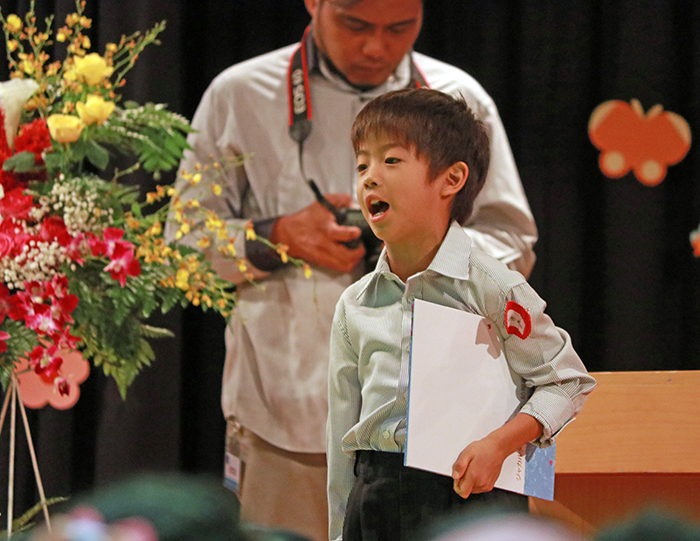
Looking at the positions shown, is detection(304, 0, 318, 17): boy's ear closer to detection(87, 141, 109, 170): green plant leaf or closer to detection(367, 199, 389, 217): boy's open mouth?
detection(87, 141, 109, 170): green plant leaf

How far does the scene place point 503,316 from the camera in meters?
1.13

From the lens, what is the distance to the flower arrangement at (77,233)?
1.52 m

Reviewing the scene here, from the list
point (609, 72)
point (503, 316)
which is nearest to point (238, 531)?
point (503, 316)

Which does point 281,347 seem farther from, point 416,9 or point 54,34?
point 54,34

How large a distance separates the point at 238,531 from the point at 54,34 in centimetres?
267

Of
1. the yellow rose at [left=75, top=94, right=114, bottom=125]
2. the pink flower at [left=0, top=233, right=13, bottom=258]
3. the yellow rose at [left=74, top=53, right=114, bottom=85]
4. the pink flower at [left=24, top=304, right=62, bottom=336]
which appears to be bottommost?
the pink flower at [left=24, top=304, right=62, bottom=336]

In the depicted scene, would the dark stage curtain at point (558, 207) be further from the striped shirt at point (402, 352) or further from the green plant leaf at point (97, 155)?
the striped shirt at point (402, 352)

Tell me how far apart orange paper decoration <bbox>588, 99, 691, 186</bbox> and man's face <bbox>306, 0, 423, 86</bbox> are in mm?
669

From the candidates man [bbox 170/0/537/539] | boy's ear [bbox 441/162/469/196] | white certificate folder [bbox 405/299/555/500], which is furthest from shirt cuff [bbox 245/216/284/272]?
white certificate folder [bbox 405/299/555/500]

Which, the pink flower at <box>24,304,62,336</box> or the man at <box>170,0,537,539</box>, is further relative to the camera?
the man at <box>170,0,537,539</box>

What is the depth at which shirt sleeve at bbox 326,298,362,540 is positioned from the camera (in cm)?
123

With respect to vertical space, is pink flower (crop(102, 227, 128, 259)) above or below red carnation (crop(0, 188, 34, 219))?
below

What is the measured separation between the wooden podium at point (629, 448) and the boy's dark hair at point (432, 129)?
0.37m

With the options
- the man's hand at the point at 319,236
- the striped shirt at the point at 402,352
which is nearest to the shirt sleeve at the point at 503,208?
the man's hand at the point at 319,236
